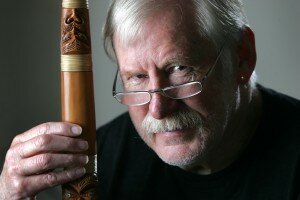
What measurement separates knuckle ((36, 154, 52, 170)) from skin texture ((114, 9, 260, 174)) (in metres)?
0.28

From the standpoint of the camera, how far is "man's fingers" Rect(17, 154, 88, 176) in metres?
1.27

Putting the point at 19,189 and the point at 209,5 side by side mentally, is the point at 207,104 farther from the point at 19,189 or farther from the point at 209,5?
the point at 19,189

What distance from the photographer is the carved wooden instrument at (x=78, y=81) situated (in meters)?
1.25

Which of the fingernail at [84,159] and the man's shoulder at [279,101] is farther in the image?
the man's shoulder at [279,101]

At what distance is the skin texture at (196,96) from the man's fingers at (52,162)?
221mm

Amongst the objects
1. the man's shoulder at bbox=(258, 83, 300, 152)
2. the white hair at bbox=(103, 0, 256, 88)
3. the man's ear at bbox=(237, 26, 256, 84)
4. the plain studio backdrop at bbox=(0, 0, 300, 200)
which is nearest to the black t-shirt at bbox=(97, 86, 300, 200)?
the man's shoulder at bbox=(258, 83, 300, 152)

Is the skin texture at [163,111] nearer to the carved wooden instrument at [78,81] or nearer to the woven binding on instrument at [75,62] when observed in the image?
the carved wooden instrument at [78,81]

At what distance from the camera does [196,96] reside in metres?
1.40

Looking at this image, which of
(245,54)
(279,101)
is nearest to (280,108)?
(279,101)

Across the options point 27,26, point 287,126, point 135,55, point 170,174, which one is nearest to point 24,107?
point 27,26

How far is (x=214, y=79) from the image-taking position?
4.70 ft

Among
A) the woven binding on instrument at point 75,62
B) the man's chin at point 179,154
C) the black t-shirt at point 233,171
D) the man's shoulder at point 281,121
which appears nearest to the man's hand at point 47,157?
the woven binding on instrument at point 75,62

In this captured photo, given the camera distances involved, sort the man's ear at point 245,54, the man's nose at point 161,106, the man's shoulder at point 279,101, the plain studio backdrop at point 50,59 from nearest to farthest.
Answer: the man's nose at point 161,106 → the man's ear at point 245,54 → the man's shoulder at point 279,101 → the plain studio backdrop at point 50,59

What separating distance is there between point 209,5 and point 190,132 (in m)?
0.33
